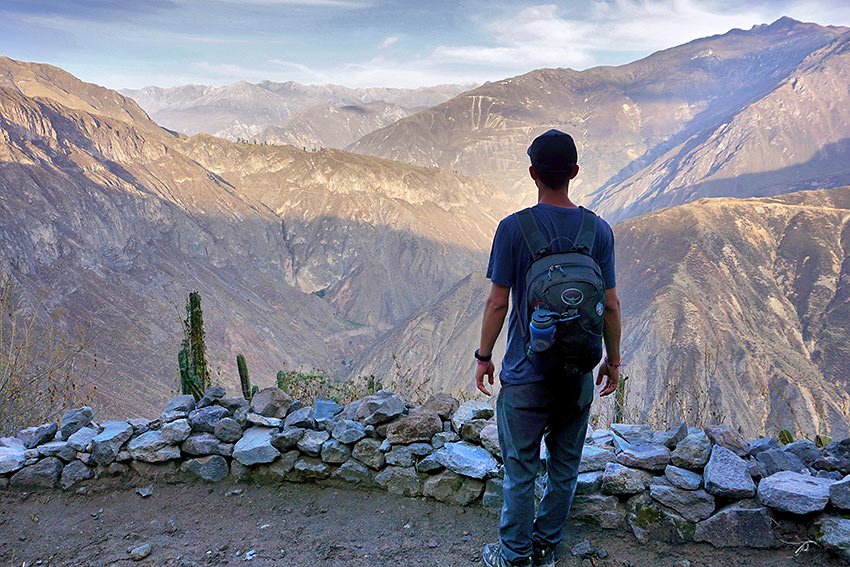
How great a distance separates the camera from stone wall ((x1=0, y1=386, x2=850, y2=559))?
3.17 metres

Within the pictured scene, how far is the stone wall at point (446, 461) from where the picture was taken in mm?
3166

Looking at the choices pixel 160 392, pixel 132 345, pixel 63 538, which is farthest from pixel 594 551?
pixel 132 345

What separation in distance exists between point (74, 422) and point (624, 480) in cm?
436

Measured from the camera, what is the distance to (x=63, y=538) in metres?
3.85

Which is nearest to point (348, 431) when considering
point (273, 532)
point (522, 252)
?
point (273, 532)

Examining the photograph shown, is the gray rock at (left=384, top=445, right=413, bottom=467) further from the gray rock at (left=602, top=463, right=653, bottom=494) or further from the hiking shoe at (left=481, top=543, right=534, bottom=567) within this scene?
the gray rock at (left=602, top=463, right=653, bottom=494)

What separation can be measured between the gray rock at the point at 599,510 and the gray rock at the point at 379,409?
56.9 inches

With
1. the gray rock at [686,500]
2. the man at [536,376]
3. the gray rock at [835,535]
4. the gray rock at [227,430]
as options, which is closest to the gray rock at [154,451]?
the gray rock at [227,430]

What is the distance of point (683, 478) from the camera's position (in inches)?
131

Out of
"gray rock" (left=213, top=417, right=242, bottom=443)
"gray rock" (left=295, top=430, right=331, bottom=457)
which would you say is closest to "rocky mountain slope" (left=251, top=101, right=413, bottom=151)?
"gray rock" (left=213, top=417, right=242, bottom=443)

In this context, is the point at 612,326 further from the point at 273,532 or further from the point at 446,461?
the point at 273,532

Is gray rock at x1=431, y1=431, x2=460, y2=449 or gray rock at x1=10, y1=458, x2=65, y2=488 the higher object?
gray rock at x1=431, y1=431, x2=460, y2=449

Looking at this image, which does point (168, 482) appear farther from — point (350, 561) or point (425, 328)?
point (425, 328)

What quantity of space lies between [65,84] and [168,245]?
2095 inches
